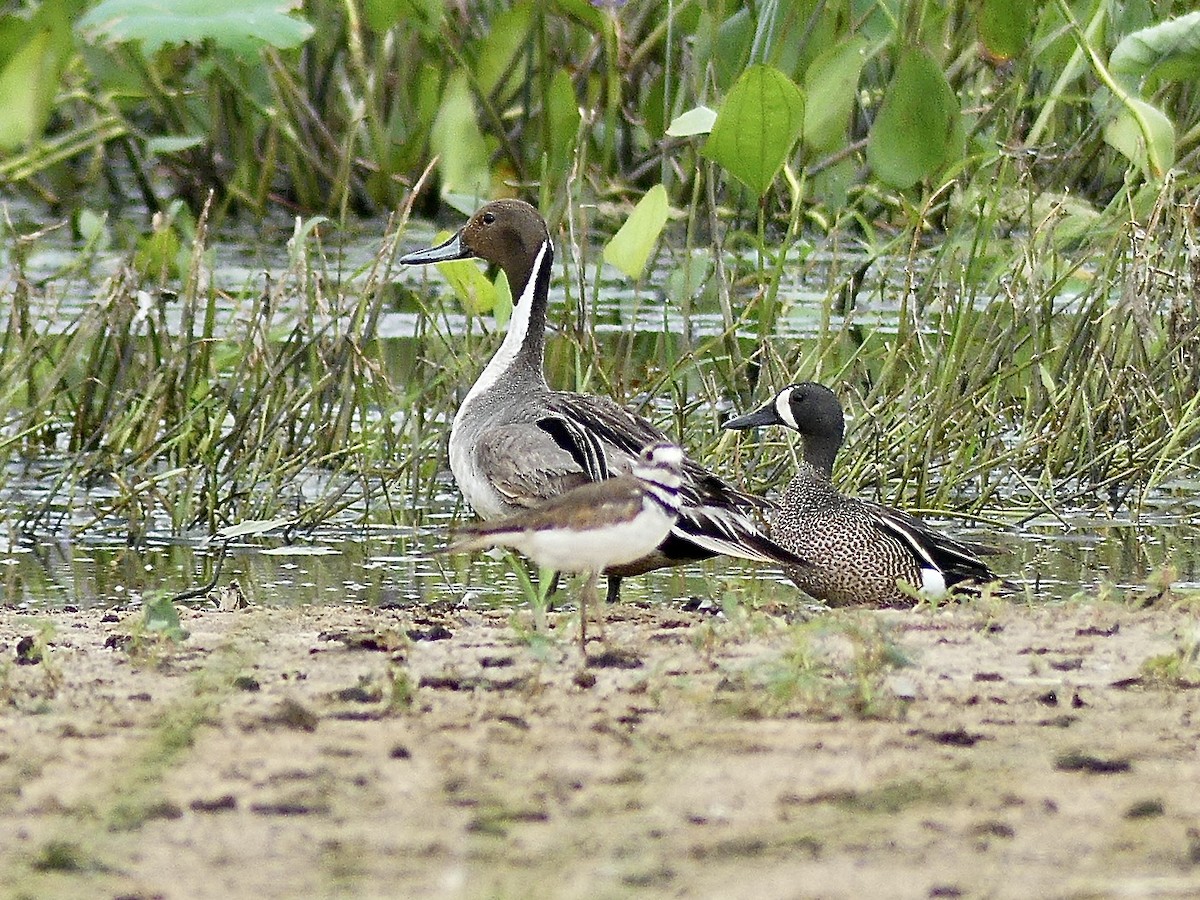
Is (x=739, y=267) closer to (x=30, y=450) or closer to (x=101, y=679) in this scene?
(x=30, y=450)

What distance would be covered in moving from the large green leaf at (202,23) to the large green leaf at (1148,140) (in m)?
3.35

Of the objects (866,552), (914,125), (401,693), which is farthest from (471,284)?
(401,693)

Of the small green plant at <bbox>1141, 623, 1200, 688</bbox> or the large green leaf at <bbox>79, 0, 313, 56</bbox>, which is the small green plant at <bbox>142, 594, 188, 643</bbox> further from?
the large green leaf at <bbox>79, 0, 313, 56</bbox>

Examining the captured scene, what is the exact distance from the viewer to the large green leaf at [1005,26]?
7.43 metres

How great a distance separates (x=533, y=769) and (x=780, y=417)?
293cm

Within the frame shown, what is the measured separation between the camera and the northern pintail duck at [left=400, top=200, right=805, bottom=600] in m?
5.13

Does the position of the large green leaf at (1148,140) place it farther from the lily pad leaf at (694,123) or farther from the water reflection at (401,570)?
the lily pad leaf at (694,123)

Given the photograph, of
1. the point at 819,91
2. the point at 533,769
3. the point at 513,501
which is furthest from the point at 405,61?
the point at 533,769

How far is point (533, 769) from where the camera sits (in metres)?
3.16

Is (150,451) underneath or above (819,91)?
underneath

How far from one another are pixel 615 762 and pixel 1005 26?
16.0 ft

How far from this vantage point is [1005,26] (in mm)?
7473

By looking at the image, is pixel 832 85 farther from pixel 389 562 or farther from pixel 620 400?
pixel 389 562

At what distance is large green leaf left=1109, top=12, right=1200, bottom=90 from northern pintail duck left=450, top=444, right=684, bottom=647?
2.83m
